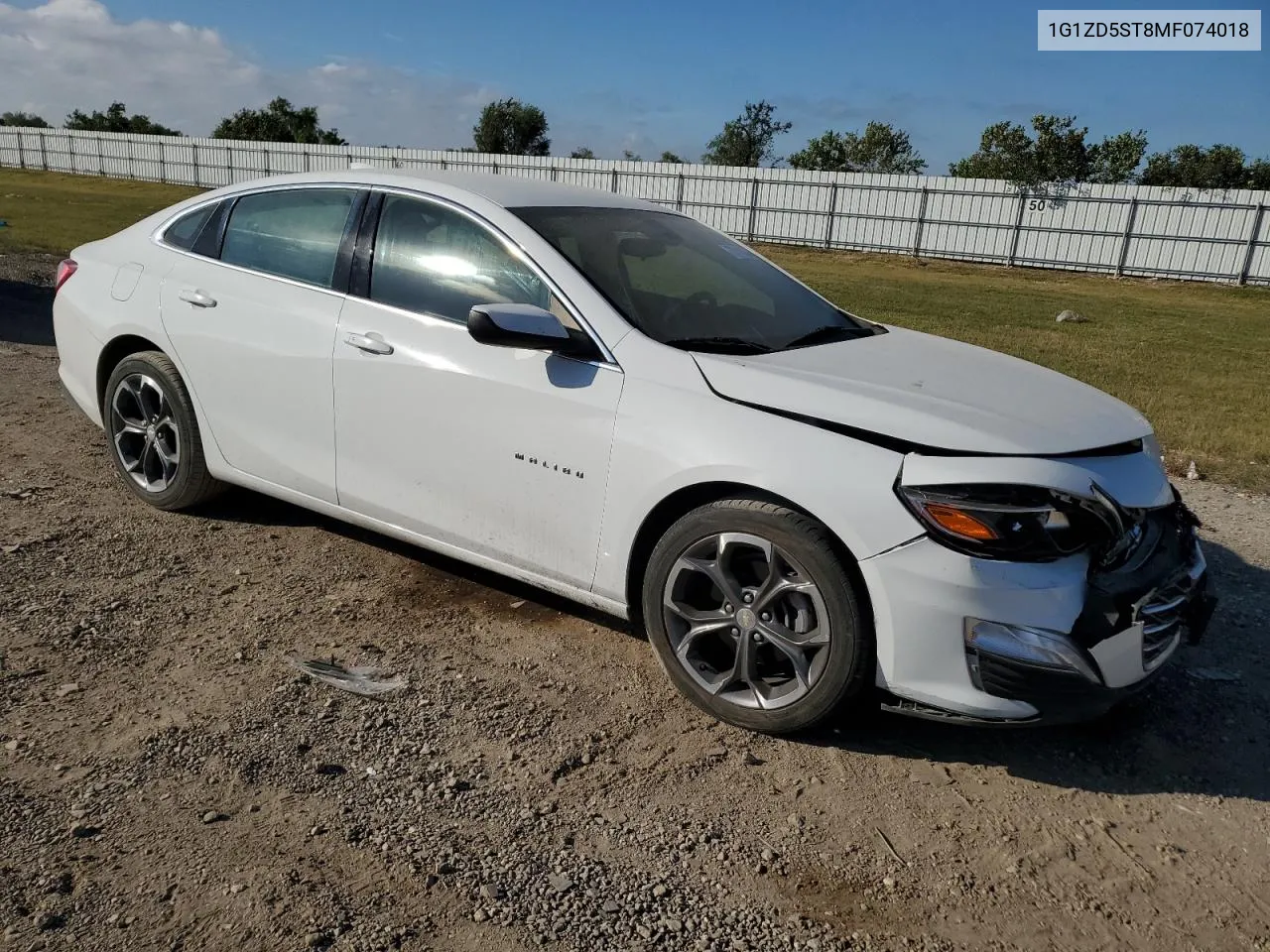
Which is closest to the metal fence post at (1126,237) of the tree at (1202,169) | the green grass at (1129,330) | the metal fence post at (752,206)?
the green grass at (1129,330)

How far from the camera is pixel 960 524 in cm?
274

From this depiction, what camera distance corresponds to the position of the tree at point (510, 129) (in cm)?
6819

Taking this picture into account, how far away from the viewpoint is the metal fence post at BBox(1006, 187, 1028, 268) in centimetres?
3106

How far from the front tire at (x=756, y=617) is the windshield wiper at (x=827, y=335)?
0.87 m

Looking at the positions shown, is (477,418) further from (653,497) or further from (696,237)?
(696,237)

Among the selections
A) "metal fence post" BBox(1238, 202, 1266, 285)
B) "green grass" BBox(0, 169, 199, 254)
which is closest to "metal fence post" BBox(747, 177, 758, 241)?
"metal fence post" BBox(1238, 202, 1266, 285)

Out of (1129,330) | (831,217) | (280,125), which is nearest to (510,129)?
(280,125)

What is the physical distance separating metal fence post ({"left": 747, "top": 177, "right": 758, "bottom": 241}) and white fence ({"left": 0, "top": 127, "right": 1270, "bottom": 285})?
0.12ft

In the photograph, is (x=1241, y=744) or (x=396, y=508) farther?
(x=396, y=508)

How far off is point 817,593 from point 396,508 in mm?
1742

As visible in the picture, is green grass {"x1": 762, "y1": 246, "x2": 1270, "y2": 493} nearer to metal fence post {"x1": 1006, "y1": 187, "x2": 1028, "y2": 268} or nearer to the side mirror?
metal fence post {"x1": 1006, "y1": 187, "x2": 1028, "y2": 268}

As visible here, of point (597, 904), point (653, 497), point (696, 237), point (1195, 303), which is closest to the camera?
point (597, 904)

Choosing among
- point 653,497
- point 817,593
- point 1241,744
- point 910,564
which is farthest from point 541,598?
point 1241,744

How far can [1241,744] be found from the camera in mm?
3283
